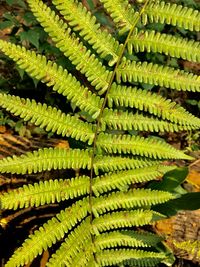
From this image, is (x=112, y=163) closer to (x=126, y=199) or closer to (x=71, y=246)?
(x=126, y=199)

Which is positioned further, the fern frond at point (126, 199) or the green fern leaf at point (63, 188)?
the fern frond at point (126, 199)

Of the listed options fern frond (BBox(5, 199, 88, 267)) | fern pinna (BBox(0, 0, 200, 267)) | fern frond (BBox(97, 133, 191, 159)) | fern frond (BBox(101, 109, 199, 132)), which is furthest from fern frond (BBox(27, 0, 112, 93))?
fern frond (BBox(5, 199, 88, 267))

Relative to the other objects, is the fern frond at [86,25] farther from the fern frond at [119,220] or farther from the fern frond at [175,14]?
the fern frond at [119,220]

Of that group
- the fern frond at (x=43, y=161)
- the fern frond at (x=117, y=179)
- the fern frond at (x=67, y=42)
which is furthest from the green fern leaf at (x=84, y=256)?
the fern frond at (x=67, y=42)

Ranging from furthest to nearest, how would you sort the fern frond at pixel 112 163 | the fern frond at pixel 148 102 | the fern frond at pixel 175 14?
the fern frond at pixel 112 163, the fern frond at pixel 148 102, the fern frond at pixel 175 14

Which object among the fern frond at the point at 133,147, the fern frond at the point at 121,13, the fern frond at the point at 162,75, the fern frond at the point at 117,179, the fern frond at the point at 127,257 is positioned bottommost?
the fern frond at the point at 127,257

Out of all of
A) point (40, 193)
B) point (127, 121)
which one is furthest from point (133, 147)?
point (40, 193)

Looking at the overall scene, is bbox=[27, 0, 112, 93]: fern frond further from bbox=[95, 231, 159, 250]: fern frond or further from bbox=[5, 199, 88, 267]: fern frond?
bbox=[95, 231, 159, 250]: fern frond
